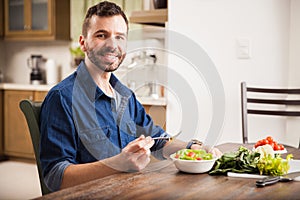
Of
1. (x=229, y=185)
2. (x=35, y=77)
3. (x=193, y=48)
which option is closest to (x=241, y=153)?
(x=229, y=185)

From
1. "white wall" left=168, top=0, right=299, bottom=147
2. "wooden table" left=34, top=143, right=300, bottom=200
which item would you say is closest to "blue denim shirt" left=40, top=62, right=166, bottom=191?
"wooden table" left=34, top=143, right=300, bottom=200

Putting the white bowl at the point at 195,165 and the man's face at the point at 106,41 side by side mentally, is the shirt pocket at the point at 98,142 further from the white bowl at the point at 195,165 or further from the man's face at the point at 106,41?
the white bowl at the point at 195,165

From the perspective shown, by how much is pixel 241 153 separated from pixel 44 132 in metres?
0.64

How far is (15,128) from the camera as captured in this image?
526 centimetres

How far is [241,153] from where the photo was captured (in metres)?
1.47

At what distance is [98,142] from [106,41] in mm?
350

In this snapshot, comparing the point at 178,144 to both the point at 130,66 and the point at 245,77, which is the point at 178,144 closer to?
the point at 245,77

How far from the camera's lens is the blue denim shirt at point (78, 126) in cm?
147

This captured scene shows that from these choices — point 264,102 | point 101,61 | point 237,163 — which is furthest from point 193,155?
point 264,102

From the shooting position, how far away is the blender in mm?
5434

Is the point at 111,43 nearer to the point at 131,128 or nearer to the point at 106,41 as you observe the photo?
the point at 106,41

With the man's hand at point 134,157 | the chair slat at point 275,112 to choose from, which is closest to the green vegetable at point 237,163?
the man's hand at point 134,157

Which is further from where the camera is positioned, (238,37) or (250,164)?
(238,37)

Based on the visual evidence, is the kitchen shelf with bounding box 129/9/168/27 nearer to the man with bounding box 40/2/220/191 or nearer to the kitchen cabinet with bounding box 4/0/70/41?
the kitchen cabinet with bounding box 4/0/70/41
